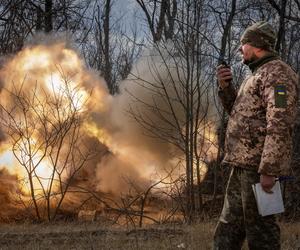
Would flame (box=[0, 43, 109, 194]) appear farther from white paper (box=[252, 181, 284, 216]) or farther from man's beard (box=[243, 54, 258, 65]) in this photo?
white paper (box=[252, 181, 284, 216])

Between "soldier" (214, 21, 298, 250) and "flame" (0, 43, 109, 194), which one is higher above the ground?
"flame" (0, 43, 109, 194)

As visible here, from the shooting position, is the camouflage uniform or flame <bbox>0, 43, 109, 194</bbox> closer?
the camouflage uniform

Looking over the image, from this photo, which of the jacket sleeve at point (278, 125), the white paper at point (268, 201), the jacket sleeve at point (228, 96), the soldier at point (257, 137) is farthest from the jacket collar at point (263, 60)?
the white paper at point (268, 201)

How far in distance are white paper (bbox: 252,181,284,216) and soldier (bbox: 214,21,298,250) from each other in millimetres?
60

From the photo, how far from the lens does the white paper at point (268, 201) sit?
369 cm

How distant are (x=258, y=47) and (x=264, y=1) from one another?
32.2 ft

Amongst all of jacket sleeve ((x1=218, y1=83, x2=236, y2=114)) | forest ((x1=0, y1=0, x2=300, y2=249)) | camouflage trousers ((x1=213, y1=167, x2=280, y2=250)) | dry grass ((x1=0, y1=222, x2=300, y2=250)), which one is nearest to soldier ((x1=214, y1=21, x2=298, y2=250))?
camouflage trousers ((x1=213, y1=167, x2=280, y2=250))

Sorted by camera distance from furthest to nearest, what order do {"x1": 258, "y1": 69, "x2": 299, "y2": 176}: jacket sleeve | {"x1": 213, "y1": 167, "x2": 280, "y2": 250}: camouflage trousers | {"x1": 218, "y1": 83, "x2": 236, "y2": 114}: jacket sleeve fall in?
{"x1": 218, "y1": 83, "x2": 236, "y2": 114}: jacket sleeve, {"x1": 213, "y1": 167, "x2": 280, "y2": 250}: camouflage trousers, {"x1": 258, "y1": 69, "x2": 299, "y2": 176}: jacket sleeve

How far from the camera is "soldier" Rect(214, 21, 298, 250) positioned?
142 inches

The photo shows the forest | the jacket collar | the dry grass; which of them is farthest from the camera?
the forest

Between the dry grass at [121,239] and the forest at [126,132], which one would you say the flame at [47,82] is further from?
the dry grass at [121,239]

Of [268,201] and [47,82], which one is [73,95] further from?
[268,201]

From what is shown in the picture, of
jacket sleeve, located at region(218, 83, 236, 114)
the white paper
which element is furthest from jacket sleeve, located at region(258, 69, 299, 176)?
jacket sleeve, located at region(218, 83, 236, 114)

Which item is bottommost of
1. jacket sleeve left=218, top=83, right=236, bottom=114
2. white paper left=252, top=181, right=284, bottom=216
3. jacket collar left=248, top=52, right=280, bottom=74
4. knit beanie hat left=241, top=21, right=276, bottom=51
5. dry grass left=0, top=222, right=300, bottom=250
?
dry grass left=0, top=222, right=300, bottom=250
